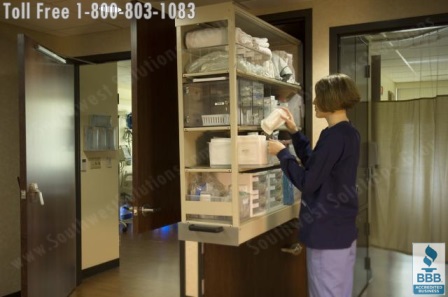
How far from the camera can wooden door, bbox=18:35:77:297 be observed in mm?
2684

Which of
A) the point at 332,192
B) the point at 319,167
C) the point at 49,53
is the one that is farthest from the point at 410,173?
the point at 49,53

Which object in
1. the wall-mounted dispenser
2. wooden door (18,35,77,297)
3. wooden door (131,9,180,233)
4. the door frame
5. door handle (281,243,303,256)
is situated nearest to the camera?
wooden door (131,9,180,233)

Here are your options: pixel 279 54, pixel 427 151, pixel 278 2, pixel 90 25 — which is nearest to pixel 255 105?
pixel 279 54

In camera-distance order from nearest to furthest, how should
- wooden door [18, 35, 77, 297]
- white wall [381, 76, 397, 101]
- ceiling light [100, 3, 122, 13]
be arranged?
1. wooden door [18, 35, 77, 297]
2. ceiling light [100, 3, 122, 13]
3. white wall [381, 76, 397, 101]

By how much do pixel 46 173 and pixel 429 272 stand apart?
3355 mm

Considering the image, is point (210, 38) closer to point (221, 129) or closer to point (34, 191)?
point (221, 129)

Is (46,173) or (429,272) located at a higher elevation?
(46,173)

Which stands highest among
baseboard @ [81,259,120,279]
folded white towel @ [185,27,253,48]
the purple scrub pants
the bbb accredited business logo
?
folded white towel @ [185,27,253,48]

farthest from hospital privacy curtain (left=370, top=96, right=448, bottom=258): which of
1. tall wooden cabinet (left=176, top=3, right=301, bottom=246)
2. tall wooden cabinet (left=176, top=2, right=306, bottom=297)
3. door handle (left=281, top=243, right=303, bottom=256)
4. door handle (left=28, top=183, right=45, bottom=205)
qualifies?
door handle (left=28, top=183, right=45, bottom=205)

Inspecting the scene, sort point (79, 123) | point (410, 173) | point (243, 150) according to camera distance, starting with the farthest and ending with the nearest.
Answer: point (410, 173) < point (79, 123) < point (243, 150)

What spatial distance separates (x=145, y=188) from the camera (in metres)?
2.12

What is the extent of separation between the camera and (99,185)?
4.22m

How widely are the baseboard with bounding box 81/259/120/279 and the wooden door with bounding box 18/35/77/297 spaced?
32 centimetres

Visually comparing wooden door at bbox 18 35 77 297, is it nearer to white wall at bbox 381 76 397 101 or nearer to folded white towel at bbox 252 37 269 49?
folded white towel at bbox 252 37 269 49
